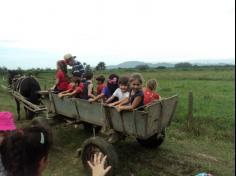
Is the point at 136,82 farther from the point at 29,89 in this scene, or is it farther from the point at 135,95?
the point at 29,89

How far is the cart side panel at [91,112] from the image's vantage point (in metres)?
5.34

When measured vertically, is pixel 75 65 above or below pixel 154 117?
above

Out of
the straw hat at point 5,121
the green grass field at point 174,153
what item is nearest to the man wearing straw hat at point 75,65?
the green grass field at point 174,153

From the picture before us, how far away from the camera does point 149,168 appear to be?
5.43 m

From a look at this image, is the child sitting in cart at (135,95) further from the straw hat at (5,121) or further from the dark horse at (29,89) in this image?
the dark horse at (29,89)

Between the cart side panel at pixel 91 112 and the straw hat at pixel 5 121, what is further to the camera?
the cart side panel at pixel 91 112

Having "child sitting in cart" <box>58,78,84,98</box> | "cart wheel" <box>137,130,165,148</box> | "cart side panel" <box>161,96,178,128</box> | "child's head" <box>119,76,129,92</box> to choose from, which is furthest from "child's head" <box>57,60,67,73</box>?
"cart side panel" <box>161,96,178,128</box>

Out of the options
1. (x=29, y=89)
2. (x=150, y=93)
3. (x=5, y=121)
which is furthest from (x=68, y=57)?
(x=5, y=121)

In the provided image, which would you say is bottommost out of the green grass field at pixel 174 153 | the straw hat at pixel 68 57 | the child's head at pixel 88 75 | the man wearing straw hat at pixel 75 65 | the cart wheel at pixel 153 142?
the green grass field at pixel 174 153

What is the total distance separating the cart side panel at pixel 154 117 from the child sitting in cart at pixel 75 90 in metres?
1.76

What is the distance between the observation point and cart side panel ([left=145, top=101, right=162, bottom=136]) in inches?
186

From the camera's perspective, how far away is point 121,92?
5.58m

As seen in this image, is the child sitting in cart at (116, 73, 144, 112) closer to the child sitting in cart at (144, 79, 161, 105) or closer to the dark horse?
the child sitting in cart at (144, 79, 161, 105)

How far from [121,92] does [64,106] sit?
49.6 inches
